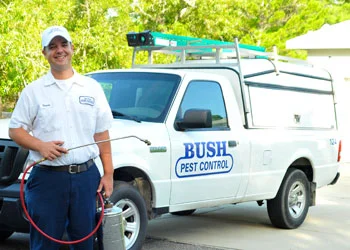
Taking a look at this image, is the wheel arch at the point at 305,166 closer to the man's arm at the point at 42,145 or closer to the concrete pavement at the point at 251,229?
the concrete pavement at the point at 251,229

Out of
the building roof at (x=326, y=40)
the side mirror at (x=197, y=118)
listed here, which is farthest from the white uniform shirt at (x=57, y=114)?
the building roof at (x=326, y=40)

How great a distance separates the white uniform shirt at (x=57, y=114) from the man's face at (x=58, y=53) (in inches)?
3.4

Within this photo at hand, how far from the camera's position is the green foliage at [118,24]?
770 inches

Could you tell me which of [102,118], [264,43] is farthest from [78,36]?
[102,118]

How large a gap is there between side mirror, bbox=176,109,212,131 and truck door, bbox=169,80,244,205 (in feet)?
0.62

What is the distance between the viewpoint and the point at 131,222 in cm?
720

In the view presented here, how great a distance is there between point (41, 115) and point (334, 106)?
22.1ft

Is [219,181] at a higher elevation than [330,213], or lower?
higher

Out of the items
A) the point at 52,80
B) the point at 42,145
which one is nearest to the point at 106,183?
the point at 42,145

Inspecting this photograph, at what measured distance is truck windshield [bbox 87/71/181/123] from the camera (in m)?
7.86

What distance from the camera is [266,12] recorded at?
113ft

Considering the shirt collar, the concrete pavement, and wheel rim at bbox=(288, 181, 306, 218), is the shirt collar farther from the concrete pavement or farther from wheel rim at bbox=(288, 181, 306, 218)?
wheel rim at bbox=(288, 181, 306, 218)

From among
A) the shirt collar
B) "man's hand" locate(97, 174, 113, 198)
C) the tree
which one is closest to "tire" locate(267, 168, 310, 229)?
"man's hand" locate(97, 174, 113, 198)

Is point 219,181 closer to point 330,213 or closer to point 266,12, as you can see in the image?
point 330,213
